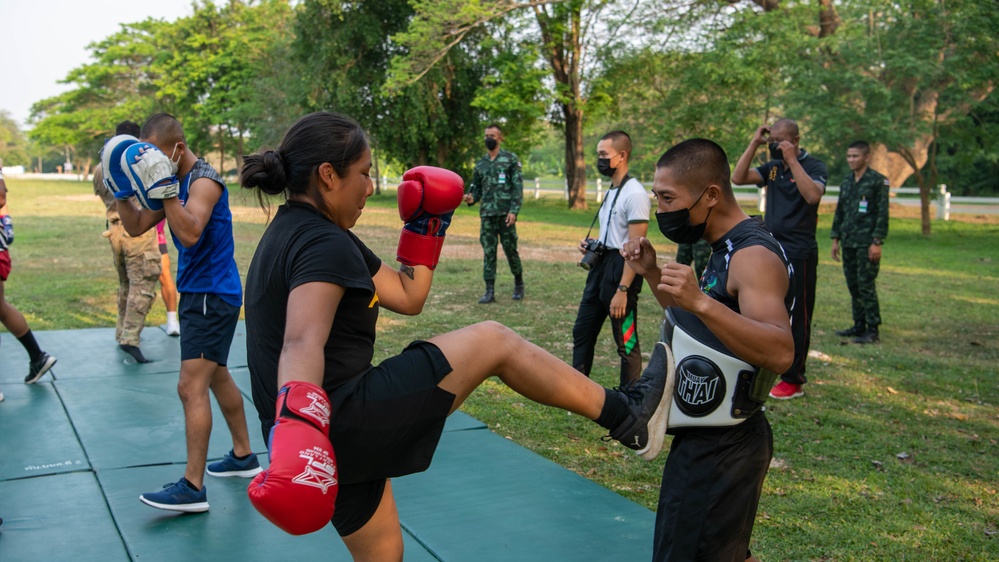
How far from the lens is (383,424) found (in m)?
2.42

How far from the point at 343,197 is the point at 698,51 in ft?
83.6

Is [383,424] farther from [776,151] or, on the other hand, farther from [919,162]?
[919,162]

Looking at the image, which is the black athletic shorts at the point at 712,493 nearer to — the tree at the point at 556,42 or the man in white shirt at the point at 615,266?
the man in white shirt at the point at 615,266

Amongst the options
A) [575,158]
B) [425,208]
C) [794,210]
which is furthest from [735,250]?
[575,158]

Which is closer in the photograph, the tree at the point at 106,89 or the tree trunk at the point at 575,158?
the tree trunk at the point at 575,158

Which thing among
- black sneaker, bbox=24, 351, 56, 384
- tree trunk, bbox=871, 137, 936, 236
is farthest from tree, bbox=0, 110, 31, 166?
black sneaker, bbox=24, 351, 56, 384

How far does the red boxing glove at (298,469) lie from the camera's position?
1.97 meters

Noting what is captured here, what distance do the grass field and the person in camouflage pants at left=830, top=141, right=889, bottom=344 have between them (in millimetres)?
346

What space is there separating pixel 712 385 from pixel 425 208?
1.12 m

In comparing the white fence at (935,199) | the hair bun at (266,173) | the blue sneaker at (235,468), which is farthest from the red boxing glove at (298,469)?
the white fence at (935,199)

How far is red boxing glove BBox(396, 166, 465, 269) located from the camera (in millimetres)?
2814

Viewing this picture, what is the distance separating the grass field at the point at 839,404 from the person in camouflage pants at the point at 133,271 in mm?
1566

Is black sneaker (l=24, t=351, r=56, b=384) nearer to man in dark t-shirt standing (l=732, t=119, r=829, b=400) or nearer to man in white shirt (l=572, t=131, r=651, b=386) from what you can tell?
man in white shirt (l=572, t=131, r=651, b=386)

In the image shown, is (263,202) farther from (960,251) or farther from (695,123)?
(695,123)
